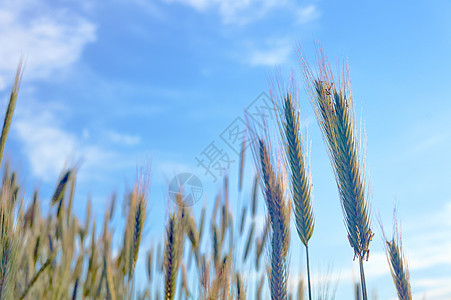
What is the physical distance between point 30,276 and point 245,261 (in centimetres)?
127

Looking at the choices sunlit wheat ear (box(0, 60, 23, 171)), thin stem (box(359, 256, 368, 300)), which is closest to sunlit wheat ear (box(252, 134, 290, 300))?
thin stem (box(359, 256, 368, 300))

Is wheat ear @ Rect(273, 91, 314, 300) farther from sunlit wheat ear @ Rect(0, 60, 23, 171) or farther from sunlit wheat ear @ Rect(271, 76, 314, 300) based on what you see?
sunlit wheat ear @ Rect(0, 60, 23, 171)

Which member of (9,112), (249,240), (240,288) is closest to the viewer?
(9,112)

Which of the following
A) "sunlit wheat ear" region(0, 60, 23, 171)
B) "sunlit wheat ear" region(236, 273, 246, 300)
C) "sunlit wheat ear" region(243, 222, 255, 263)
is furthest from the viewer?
"sunlit wheat ear" region(243, 222, 255, 263)

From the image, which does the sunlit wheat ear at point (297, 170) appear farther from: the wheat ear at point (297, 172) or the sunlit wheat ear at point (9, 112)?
the sunlit wheat ear at point (9, 112)

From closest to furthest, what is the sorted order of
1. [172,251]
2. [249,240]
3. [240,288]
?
[172,251], [240,288], [249,240]

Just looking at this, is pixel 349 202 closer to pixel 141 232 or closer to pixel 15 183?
pixel 141 232

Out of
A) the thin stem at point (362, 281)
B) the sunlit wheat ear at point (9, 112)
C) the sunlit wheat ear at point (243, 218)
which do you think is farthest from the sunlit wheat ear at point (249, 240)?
the sunlit wheat ear at point (9, 112)

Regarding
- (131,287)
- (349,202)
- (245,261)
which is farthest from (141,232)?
(349,202)

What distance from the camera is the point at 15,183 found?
255 centimetres

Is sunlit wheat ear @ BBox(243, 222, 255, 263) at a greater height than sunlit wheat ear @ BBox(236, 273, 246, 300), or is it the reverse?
sunlit wheat ear @ BBox(243, 222, 255, 263)

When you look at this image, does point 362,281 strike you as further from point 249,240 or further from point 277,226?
point 249,240

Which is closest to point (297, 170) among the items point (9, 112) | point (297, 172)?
point (297, 172)

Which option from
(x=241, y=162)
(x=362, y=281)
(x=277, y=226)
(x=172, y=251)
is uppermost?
(x=241, y=162)
